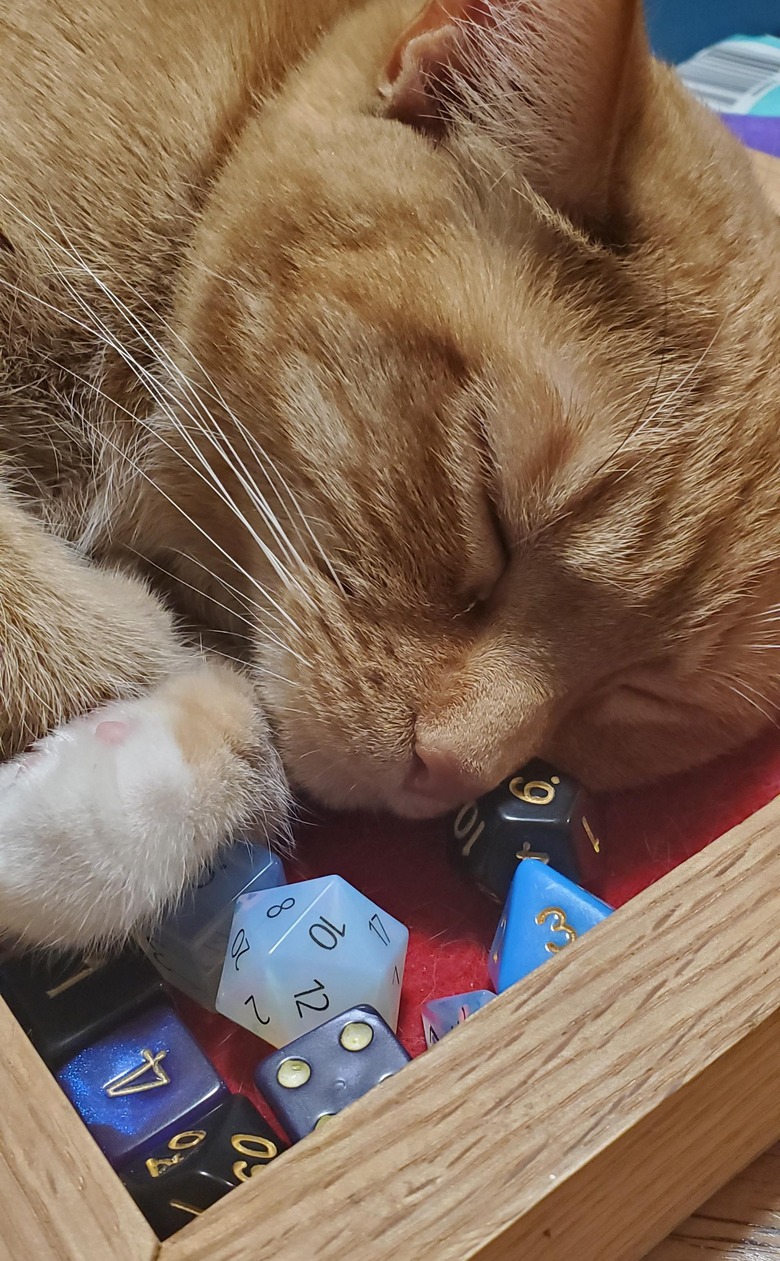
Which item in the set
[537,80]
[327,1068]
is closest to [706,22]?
[537,80]

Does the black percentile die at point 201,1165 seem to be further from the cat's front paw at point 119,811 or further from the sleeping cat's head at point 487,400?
the sleeping cat's head at point 487,400

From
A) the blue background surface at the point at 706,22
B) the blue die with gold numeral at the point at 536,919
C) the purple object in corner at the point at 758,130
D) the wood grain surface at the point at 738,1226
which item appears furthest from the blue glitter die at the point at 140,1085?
the blue background surface at the point at 706,22

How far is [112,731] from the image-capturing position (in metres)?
0.83

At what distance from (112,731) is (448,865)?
1.03 feet

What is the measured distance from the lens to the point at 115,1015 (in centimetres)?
74

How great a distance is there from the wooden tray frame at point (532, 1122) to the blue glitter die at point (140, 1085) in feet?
0.37

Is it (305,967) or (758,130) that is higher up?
(758,130)

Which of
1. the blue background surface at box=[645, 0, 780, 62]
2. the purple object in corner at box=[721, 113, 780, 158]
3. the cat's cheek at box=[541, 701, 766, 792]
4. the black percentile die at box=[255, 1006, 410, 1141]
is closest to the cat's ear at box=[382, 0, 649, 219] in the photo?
the cat's cheek at box=[541, 701, 766, 792]

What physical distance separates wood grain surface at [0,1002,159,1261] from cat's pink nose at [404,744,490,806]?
353 millimetres

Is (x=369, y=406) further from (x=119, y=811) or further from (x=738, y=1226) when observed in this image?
(x=738, y=1226)

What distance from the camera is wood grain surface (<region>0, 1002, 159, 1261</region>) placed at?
522 mm

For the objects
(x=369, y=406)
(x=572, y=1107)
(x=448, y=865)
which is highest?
(x=369, y=406)

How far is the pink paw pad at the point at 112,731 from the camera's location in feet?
2.71

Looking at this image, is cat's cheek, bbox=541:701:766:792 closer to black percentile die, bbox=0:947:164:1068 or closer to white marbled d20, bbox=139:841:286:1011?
white marbled d20, bbox=139:841:286:1011
